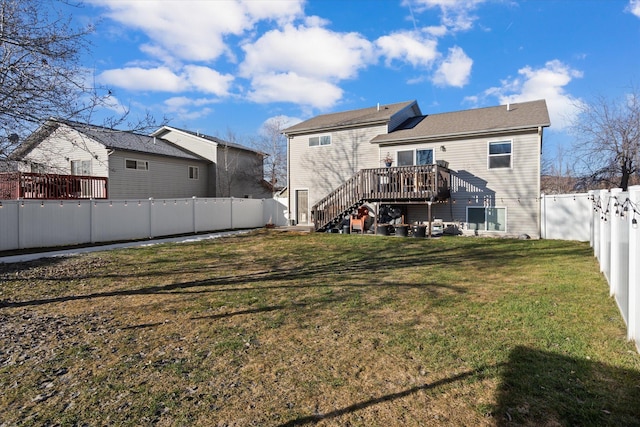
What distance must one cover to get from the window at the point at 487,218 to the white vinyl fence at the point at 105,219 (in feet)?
38.5

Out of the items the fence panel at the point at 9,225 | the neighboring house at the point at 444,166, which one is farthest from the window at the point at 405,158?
the fence panel at the point at 9,225

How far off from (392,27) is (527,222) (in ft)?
32.8

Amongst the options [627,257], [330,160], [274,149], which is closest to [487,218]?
[330,160]

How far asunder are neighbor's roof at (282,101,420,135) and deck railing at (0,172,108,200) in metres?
9.72

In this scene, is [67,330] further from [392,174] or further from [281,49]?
[281,49]

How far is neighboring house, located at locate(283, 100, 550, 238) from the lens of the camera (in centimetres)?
1340

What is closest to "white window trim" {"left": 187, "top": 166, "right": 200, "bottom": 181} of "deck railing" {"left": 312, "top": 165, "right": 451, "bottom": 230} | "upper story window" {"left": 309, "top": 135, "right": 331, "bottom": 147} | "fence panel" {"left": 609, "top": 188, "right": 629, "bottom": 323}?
"upper story window" {"left": 309, "top": 135, "right": 331, "bottom": 147}

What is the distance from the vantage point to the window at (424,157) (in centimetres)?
1527

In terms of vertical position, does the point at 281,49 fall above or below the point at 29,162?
above

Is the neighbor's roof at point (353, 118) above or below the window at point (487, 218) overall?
above

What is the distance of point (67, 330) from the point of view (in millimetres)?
4340

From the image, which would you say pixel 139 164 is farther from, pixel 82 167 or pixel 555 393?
pixel 555 393

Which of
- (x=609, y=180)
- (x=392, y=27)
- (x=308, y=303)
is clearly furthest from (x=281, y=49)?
(x=609, y=180)

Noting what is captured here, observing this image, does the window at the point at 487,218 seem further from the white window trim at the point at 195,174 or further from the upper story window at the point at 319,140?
the white window trim at the point at 195,174
